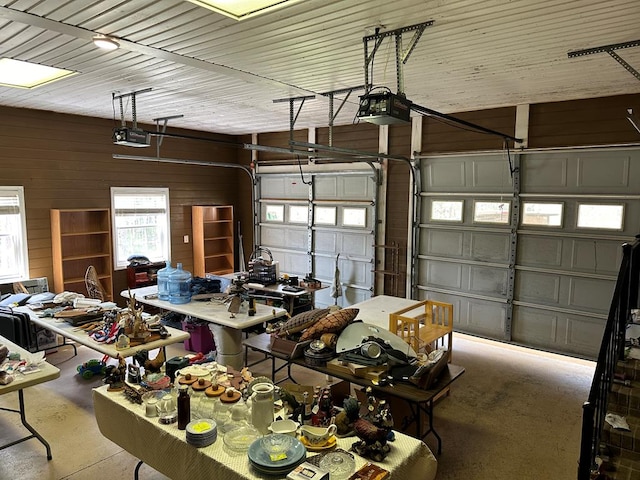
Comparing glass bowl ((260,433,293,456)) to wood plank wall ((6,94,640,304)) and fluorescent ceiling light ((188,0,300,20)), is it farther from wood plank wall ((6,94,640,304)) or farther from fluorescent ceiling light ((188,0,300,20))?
wood plank wall ((6,94,640,304))

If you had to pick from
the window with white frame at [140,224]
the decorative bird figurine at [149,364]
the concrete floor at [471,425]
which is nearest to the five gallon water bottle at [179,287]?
the concrete floor at [471,425]

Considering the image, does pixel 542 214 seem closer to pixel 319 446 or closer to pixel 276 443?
pixel 319 446

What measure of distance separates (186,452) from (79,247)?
6195 mm

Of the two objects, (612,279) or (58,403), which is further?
(612,279)

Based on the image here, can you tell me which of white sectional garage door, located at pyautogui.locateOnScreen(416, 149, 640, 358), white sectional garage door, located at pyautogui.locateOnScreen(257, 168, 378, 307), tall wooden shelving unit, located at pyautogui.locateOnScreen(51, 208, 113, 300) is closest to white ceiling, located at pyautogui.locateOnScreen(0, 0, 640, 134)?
white sectional garage door, located at pyautogui.locateOnScreen(416, 149, 640, 358)

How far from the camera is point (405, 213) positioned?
7.64 meters

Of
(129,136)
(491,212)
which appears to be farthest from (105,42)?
(491,212)

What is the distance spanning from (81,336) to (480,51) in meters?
4.63

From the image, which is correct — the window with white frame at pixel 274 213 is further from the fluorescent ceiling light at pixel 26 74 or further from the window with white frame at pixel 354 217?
the fluorescent ceiling light at pixel 26 74

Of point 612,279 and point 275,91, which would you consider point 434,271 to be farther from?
point 275,91

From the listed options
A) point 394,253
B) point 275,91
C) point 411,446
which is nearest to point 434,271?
point 394,253

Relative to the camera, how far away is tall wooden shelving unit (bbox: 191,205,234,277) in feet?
30.3

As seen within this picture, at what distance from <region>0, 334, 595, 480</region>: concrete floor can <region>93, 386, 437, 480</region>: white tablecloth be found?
0.46 feet

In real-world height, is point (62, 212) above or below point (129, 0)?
below
